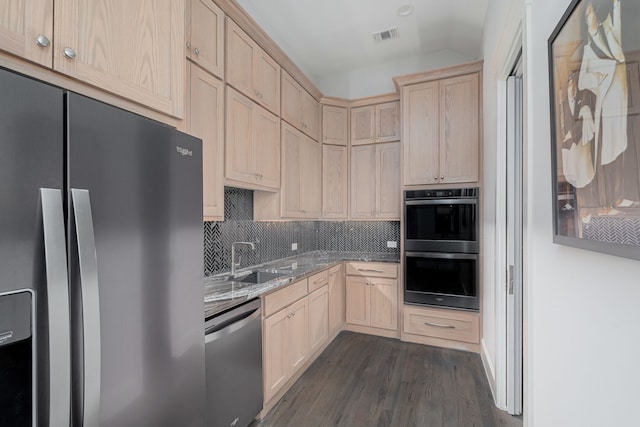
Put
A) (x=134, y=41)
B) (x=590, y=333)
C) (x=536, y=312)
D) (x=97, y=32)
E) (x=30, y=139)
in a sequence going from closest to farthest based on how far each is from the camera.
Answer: (x=30, y=139) < (x=590, y=333) < (x=97, y=32) < (x=134, y=41) < (x=536, y=312)

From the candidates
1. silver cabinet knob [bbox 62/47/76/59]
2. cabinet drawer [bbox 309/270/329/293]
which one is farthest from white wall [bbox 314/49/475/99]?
silver cabinet knob [bbox 62/47/76/59]

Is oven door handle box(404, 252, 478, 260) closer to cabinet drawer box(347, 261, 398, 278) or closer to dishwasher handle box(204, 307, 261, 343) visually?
cabinet drawer box(347, 261, 398, 278)

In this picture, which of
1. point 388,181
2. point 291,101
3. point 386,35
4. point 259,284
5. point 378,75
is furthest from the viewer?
point 378,75

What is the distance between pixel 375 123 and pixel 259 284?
2.50m

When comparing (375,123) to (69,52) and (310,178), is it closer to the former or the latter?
(310,178)

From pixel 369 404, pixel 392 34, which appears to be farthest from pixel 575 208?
pixel 392 34

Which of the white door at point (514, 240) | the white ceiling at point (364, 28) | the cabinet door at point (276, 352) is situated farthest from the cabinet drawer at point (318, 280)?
the white ceiling at point (364, 28)

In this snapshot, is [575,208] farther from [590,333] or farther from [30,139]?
[30,139]

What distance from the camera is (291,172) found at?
2.83m

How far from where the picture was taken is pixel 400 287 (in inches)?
122

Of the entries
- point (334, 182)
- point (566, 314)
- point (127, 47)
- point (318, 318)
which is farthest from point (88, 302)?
point (334, 182)

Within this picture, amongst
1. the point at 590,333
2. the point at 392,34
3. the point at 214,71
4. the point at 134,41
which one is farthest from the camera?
the point at 392,34

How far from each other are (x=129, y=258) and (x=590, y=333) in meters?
1.30

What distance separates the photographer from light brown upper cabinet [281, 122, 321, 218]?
2.72 metres
